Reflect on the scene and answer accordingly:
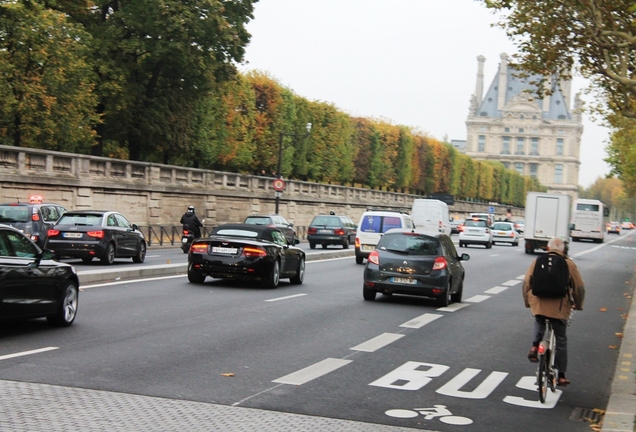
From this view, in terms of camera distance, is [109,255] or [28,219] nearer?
[109,255]

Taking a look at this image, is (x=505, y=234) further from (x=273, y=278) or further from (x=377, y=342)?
(x=377, y=342)

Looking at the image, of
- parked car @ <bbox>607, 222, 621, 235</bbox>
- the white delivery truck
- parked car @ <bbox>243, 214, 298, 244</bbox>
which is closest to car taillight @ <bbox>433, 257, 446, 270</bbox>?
parked car @ <bbox>243, 214, 298, 244</bbox>

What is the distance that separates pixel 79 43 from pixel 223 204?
603 inches

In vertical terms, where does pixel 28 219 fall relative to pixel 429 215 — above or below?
above

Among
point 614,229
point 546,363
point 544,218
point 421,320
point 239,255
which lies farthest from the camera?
point 614,229


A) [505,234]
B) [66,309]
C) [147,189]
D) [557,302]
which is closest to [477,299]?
[66,309]

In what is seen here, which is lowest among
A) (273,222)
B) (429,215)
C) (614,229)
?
(614,229)

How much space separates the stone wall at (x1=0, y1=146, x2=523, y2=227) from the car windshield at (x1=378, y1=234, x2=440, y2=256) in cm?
1993

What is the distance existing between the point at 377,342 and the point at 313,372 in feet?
9.77

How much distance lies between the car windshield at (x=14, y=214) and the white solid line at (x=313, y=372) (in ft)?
57.1

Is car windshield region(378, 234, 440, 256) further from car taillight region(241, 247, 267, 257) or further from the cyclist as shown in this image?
the cyclist

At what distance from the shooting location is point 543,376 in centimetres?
949

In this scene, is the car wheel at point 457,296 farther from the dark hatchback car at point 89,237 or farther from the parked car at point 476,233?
the parked car at point 476,233

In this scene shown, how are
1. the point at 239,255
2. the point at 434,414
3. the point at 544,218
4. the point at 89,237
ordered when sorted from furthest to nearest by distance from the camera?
the point at 544,218, the point at 89,237, the point at 239,255, the point at 434,414
